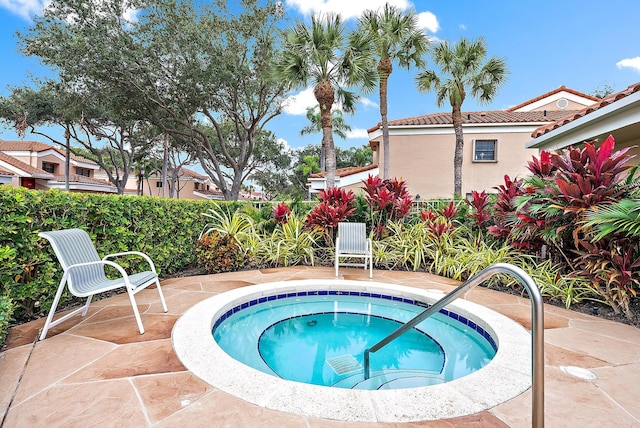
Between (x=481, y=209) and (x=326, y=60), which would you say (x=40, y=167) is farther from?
(x=481, y=209)

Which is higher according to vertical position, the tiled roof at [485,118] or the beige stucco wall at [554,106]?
the beige stucco wall at [554,106]

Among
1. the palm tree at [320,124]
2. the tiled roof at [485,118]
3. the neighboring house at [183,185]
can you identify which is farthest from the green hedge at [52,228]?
the neighboring house at [183,185]

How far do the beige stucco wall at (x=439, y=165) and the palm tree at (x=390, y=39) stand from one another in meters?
3.17

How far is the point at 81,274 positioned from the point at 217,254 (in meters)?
2.92

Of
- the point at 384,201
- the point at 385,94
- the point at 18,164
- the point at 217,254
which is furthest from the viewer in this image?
the point at 18,164

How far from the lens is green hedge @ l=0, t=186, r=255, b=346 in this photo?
9.76 ft

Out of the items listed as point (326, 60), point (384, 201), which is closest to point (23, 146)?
point (326, 60)

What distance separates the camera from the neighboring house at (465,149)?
15297 millimetres

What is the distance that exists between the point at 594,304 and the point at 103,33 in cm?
1515

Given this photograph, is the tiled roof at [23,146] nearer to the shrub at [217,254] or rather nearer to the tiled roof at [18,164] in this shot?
the tiled roof at [18,164]

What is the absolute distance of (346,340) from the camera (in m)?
3.72

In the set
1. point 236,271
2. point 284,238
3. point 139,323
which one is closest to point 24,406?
point 139,323

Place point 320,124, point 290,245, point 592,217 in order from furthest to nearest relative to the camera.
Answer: point 320,124 < point 290,245 < point 592,217

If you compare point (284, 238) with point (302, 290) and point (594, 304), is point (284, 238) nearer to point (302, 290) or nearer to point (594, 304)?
point (302, 290)
